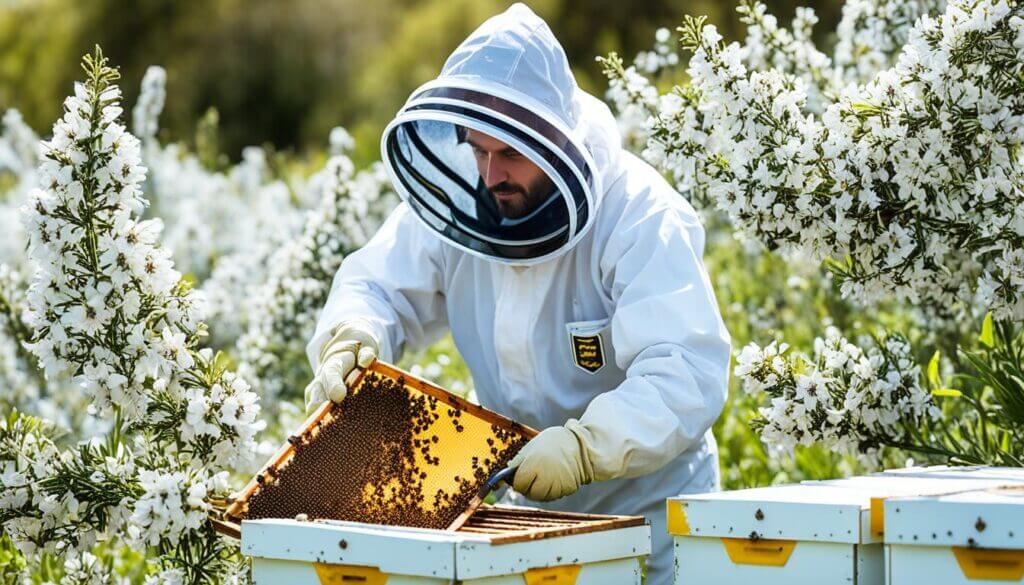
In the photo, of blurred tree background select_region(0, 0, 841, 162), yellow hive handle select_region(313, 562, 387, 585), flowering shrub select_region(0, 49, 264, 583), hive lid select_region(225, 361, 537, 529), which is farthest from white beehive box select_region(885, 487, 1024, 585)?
blurred tree background select_region(0, 0, 841, 162)

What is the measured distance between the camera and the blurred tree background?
636 inches

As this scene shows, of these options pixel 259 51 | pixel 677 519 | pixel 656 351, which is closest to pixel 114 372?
pixel 656 351

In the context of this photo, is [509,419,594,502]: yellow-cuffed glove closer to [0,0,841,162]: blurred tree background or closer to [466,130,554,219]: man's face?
[466,130,554,219]: man's face

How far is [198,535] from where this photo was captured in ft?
11.9

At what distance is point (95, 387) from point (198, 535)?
504 mm

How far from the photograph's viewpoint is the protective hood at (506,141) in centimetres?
369

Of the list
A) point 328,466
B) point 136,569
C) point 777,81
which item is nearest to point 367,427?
point 328,466

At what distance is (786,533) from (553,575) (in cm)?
53

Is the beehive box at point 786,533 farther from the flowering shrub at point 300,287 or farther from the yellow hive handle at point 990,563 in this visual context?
the flowering shrub at point 300,287

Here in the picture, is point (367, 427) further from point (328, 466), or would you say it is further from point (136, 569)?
point (136, 569)

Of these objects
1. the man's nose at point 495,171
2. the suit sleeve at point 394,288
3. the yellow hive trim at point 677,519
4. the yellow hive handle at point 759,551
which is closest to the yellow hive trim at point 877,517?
the yellow hive handle at point 759,551

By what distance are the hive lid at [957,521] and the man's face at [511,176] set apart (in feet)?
5.17

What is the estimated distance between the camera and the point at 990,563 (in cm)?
259

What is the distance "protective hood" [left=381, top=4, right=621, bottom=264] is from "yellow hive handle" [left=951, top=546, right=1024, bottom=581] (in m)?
1.55
